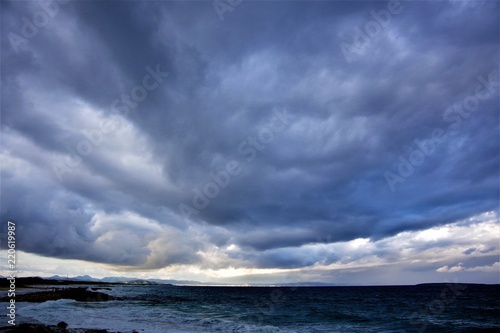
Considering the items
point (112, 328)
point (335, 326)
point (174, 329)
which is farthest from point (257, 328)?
point (112, 328)

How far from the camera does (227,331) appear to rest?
3089 cm

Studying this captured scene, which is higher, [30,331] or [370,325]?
[30,331]

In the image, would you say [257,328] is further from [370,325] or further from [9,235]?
[9,235]

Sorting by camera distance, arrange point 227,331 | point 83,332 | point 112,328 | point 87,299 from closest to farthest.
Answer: point 83,332
point 112,328
point 227,331
point 87,299

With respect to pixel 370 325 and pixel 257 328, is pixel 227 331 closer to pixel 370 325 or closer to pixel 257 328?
pixel 257 328

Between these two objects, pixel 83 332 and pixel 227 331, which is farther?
pixel 227 331

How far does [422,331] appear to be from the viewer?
1358 inches

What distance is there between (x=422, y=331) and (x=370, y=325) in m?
6.97

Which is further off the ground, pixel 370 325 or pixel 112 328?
pixel 112 328

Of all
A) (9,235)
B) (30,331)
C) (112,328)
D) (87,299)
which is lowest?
(87,299)

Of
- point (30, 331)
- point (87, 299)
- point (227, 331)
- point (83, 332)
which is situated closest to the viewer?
point (30, 331)

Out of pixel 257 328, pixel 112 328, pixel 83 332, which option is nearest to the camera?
pixel 83 332

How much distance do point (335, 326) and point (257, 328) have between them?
11306 millimetres

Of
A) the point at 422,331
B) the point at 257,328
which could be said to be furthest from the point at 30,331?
the point at 422,331
